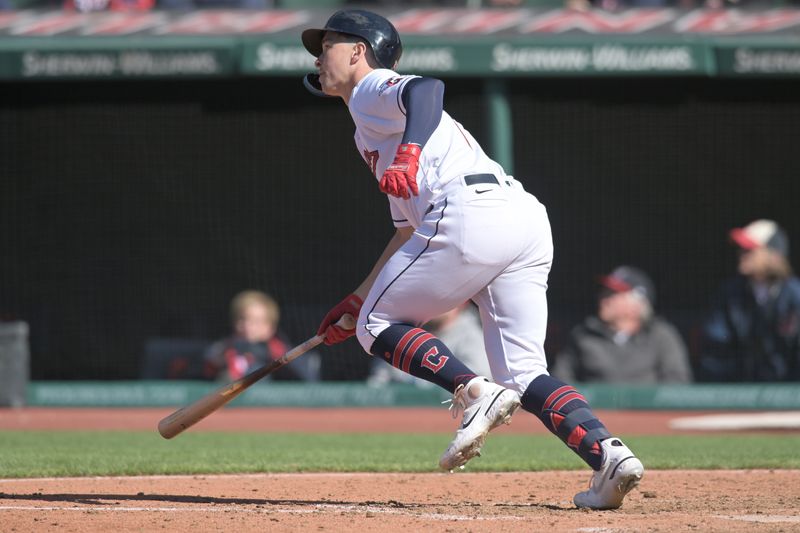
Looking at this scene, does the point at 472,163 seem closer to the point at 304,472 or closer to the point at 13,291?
the point at 304,472

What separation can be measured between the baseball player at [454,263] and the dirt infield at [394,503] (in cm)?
22

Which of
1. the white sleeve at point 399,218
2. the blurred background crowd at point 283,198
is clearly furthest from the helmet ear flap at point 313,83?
the blurred background crowd at point 283,198

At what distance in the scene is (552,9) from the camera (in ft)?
33.4

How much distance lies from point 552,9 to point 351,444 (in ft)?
15.2

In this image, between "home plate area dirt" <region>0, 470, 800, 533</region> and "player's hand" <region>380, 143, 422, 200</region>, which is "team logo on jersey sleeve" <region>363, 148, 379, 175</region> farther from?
"home plate area dirt" <region>0, 470, 800, 533</region>

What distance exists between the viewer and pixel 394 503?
4.18 metres

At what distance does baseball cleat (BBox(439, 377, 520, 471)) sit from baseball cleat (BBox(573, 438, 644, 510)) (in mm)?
311

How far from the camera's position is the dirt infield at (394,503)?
357 centimetres

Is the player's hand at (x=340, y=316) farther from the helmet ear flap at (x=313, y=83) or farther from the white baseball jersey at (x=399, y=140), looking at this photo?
the helmet ear flap at (x=313, y=83)

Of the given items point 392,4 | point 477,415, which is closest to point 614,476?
point 477,415

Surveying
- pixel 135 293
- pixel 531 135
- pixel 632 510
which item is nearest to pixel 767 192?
pixel 531 135

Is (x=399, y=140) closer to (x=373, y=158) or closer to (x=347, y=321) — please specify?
(x=373, y=158)

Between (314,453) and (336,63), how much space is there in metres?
2.88

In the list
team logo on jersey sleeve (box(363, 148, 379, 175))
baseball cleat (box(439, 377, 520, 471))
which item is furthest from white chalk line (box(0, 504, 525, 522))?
team logo on jersey sleeve (box(363, 148, 379, 175))
